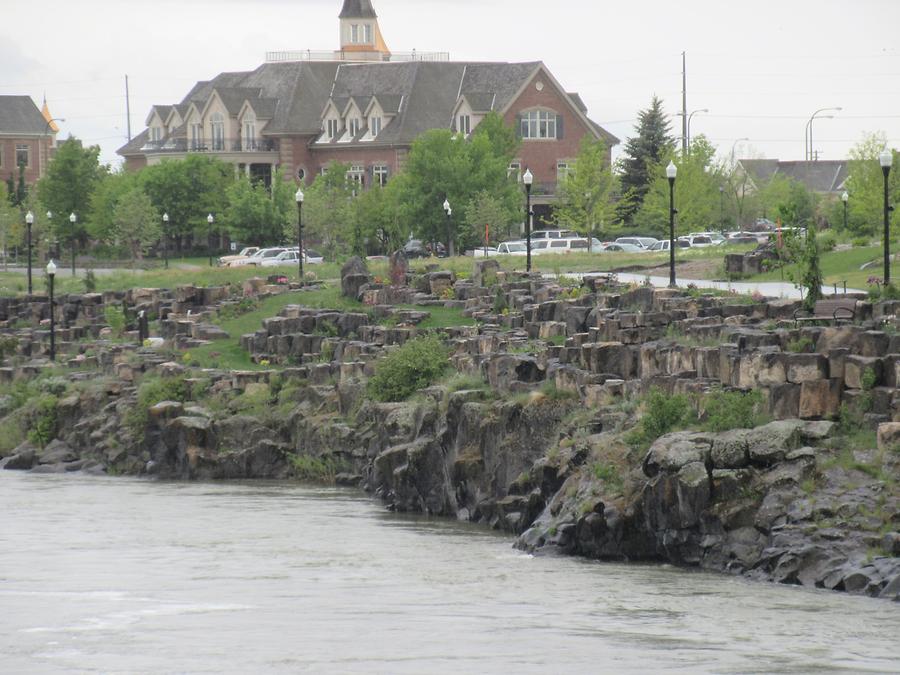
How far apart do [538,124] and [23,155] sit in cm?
5468

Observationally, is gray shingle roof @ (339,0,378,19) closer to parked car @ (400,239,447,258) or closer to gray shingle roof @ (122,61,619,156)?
gray shingle roof @ (122,61,619,156)

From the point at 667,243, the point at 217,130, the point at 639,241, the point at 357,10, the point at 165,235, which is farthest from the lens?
the point at 357,10

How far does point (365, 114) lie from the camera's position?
10062 cm

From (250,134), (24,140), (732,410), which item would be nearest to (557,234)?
(250,134)

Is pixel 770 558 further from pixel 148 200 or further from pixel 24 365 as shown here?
pixel 148 200

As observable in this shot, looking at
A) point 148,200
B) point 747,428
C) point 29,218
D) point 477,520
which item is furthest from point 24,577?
point 148,200

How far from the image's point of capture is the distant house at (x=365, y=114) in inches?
3883

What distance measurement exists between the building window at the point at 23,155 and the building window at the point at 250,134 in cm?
3895

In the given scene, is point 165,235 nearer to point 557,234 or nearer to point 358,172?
point 358,172

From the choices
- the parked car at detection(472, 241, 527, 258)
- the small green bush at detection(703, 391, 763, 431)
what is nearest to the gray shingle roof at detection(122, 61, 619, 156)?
the parked car at detection(472, 241, 527, 258)

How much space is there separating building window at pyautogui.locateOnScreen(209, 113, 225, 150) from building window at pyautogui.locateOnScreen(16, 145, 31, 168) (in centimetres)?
3617

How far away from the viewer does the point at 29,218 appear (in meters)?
60.7

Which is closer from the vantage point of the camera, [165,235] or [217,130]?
[165,235]

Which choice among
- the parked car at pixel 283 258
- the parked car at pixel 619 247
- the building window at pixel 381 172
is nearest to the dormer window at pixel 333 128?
the building window at pixel 381 172
